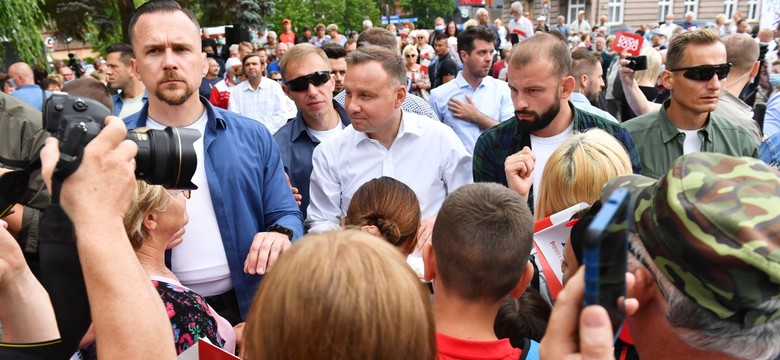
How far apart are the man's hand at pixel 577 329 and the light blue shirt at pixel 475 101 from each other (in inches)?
161

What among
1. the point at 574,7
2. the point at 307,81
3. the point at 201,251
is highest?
the point at 307,81

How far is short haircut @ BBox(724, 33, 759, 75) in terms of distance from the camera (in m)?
4.61

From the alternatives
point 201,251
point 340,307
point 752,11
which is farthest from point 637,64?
point 752,11

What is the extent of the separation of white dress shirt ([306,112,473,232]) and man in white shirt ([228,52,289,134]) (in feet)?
10.8

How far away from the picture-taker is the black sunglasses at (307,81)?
4.10 m

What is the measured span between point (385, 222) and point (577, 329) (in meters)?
1.36

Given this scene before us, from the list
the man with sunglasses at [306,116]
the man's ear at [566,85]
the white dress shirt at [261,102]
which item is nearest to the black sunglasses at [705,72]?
the man's ear at [566,85]

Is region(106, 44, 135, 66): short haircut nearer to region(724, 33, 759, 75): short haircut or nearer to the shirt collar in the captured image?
the shirt collar

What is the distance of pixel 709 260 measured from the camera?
3.52 ft

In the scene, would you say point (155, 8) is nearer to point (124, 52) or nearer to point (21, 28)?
point (124, 52)

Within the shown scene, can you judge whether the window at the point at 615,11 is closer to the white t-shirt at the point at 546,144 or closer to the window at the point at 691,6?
the window at the point at 691,6

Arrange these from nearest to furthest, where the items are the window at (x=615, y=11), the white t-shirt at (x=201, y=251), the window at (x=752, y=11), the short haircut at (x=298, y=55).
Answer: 1. the white t-shirt at (x=201, y=251)
2. the short haircut at (x=298, y=55)
3. the window at (x=752, y=11)
4. the window at (x=615, y=11)

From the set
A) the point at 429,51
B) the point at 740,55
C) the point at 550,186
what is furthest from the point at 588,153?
the point at 429,51

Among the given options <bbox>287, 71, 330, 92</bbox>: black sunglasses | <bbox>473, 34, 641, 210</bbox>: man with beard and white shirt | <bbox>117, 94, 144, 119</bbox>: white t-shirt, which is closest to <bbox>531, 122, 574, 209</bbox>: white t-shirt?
<bbox>473, 34, 641, 210</bbox>: man with beard and white shirt
